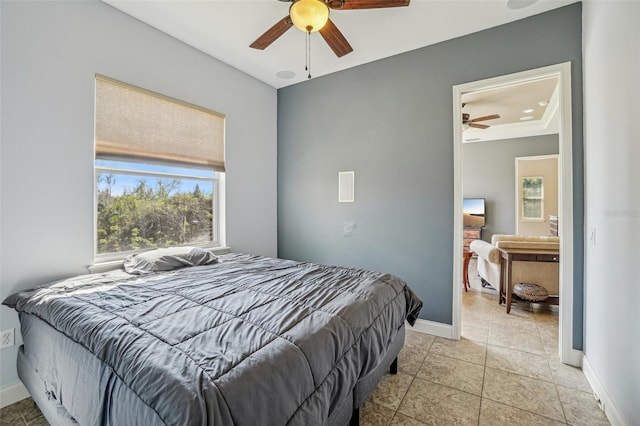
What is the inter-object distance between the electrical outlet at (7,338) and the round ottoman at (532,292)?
4.57 m

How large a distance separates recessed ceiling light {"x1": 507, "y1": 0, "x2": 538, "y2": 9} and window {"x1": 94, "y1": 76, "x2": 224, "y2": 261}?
283 centimetres

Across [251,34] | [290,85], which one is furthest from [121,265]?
[290,85]

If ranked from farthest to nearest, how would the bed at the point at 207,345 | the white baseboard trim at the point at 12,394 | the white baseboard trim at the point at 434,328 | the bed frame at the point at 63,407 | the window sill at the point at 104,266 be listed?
the white baseboard trim at the point at 434,328
the window sill at the point at 104,266
the white baseboard trim at the point at 12,394
the bed frame at the point at 63,407
the bed at the point at 207,345

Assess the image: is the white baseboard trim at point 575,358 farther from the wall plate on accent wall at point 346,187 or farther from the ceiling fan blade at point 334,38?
the ceiling fan blade at point 334,38

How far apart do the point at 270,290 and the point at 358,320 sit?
0.58m

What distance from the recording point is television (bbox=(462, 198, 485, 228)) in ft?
21.9

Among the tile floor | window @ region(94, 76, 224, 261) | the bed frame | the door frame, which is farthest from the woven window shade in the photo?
the door frame

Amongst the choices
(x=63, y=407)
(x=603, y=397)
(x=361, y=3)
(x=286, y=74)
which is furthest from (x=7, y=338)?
(x=603, y=397)

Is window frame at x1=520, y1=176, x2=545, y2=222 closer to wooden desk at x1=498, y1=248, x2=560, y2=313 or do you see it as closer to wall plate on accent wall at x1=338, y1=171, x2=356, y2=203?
wooden desk at x1=498, y1=248, x2=560, y2=313

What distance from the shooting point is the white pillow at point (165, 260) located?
7.46 feet

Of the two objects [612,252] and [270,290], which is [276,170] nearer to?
[270,290]

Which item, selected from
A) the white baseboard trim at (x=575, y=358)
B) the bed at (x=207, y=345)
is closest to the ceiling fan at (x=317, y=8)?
the bed at (x=207, y=345)

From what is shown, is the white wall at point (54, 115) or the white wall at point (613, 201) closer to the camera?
the white wall at point (613, 201)

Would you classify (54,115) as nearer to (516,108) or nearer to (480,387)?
(480,387)
